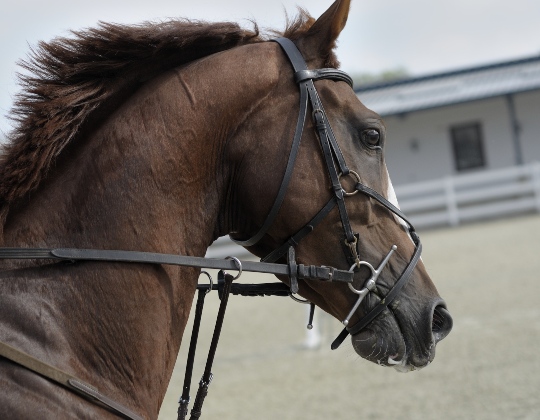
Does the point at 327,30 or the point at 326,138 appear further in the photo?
the point at 327,30

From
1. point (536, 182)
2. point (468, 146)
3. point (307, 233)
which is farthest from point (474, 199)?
point (307, 233)

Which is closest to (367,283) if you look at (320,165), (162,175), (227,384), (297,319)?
(320,165)

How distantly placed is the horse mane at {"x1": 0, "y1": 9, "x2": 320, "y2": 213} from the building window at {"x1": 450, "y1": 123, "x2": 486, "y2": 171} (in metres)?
29.4

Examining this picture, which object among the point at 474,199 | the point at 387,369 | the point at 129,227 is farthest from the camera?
the point at 474,199

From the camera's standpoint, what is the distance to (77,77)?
2.53m

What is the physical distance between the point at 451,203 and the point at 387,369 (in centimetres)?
1826

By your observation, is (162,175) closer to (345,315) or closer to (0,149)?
(0,149)

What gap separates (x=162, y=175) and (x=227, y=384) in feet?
23.2

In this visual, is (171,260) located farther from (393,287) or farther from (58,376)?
(393,287)

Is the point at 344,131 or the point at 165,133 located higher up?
the point at 165,133

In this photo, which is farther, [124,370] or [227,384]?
[227,384]

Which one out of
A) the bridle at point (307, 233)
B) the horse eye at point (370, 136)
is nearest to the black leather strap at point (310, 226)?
the bridle at point (307, 233)

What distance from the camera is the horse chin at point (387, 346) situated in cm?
262

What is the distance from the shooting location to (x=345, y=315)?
271 centimetres
